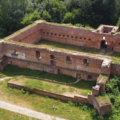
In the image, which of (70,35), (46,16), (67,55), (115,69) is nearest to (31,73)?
(67,55)

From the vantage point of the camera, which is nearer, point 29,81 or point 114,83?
point 114,83

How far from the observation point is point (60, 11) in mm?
44656

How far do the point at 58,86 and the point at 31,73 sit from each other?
4.64 meters

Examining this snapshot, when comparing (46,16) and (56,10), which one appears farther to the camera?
(56,10)

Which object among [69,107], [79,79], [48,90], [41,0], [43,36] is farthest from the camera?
[41,0]

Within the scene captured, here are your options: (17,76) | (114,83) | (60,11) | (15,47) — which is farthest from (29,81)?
(60,11)

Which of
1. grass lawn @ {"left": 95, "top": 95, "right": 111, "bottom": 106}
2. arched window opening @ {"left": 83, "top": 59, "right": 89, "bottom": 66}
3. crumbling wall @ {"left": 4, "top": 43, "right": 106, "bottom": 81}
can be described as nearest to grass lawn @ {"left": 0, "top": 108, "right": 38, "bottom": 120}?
grass lawn @ {"left": 95, "top": 95, "right": 111, "bottom": 106}

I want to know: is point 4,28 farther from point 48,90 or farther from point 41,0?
point 48,90

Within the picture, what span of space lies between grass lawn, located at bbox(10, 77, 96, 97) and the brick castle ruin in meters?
1.09

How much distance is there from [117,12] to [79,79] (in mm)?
23123

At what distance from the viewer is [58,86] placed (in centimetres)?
2467

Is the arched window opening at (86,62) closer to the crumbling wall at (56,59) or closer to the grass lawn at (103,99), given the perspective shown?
the crumbling wall at (56,59)

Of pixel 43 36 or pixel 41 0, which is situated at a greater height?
pixel 41 0

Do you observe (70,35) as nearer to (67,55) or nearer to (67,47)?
(67,47)
